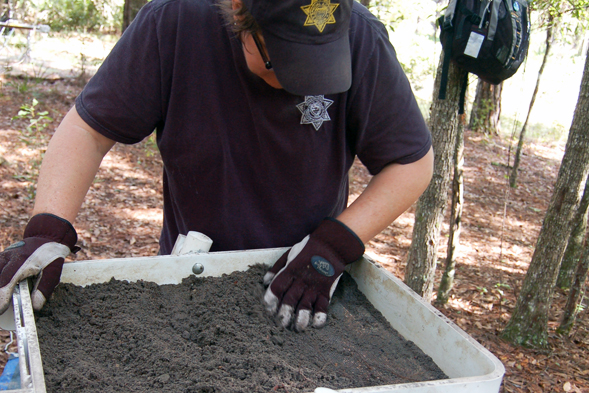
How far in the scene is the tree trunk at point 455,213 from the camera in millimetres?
3789

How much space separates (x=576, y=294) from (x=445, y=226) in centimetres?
279

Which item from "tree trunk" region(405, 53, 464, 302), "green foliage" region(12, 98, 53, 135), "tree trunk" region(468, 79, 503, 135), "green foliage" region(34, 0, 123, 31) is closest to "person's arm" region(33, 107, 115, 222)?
"tree trunk" region(405, 53, 464, 302)

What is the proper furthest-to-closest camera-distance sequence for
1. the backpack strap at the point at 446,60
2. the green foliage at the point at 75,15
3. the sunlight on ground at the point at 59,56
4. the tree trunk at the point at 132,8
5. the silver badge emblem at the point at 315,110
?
the green foliage at the point at 75,15 < the sunlight on ground at the point at 59,56 < the tree trunk at the point at 132,8 < the backpack strap at the point at 446,60 < the silver badge emblem at the point at 315,110

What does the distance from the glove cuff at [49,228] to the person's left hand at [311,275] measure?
68cm

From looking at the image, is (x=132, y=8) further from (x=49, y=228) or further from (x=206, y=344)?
(x=206, y=344)

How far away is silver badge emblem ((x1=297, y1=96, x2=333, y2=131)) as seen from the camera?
5.65 feet

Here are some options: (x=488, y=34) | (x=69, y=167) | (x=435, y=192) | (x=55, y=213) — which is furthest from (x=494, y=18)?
(x=55, y=213)

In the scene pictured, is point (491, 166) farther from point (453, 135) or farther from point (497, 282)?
point (453, 135)

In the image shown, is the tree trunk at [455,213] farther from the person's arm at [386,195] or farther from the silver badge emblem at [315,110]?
the silver badge emblem at [315,110]

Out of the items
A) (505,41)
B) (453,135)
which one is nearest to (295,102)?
(505,41)

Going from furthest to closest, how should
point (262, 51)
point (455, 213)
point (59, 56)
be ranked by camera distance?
1. point (59, 56)
2. point (455, 213)
3. point (262, 51)

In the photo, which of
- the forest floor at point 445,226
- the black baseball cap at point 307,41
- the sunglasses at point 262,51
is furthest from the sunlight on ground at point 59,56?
the black baseball cap at point 307,41

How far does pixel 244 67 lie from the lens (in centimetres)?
169

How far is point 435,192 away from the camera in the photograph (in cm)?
344
